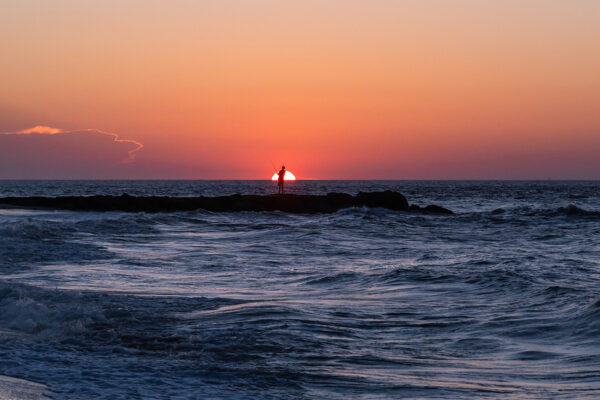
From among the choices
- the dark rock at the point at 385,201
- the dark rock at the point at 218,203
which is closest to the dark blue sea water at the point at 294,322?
the dark rock at the point at 218,203

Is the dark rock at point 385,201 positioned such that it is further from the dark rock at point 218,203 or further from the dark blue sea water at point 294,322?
the dark blue sea water at point 294,322

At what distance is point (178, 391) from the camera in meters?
5.80

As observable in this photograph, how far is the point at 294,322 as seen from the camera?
28.7ft

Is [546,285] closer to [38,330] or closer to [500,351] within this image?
[500,351]

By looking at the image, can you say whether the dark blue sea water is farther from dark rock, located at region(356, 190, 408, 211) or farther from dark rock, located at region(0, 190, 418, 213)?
dark rock, located at region(356, 190, 408, 211)

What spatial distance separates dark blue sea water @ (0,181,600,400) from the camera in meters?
6.12

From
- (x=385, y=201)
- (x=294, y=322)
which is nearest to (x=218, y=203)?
(x=385, y=201)

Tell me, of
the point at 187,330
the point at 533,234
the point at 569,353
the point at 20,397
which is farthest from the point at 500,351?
the point at 533,234

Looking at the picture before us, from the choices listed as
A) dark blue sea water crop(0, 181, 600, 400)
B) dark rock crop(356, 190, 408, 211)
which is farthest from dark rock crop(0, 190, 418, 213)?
dark blue sea water crop(0, 181, 600, 400)

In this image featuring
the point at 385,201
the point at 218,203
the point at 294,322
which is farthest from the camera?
the point at 385,201

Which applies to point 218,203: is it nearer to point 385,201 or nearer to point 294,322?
point 385,201

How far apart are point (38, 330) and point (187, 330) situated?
166 centimetres

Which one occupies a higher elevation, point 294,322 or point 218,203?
point 218,203

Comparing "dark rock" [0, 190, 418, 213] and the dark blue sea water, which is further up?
"dark rock" [0, 190, 418, 213]
